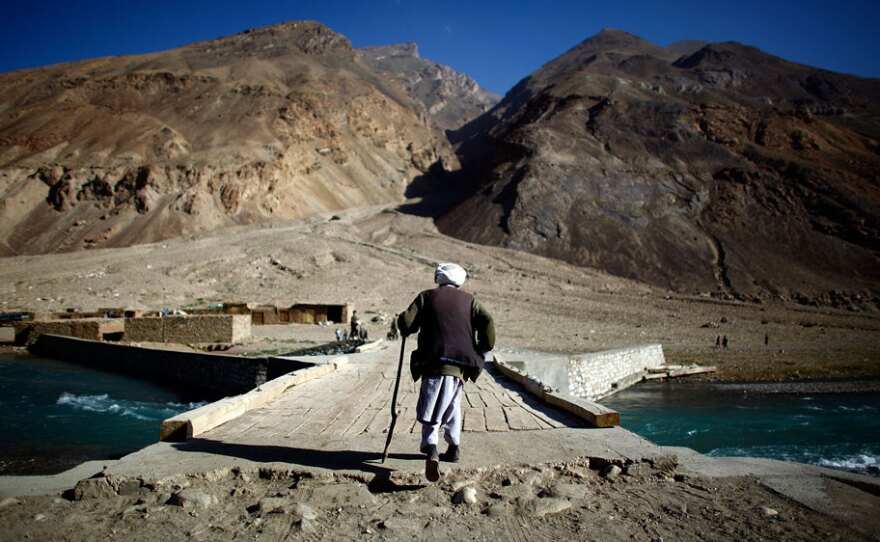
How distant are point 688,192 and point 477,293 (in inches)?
1068

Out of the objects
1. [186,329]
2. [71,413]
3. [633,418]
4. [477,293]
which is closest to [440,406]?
[71,413]

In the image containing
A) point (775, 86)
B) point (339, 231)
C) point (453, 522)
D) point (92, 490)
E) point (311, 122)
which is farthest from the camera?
point (775, 86)

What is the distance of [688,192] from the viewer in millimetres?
54688

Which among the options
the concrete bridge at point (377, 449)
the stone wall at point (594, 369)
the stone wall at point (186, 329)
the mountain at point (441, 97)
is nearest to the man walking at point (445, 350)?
the concrete bridge at point (377, 449)

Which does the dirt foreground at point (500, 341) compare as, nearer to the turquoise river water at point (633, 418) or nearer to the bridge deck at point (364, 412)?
the bridge deck at point (364, 412)

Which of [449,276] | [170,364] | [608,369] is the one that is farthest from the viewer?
[608,369]

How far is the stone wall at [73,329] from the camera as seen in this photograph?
70.5 feet

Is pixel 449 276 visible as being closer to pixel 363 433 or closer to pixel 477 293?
pixel 363 433

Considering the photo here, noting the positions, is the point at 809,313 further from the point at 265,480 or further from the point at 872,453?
the point at 265,480

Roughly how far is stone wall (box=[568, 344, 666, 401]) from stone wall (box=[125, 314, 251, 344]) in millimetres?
11742

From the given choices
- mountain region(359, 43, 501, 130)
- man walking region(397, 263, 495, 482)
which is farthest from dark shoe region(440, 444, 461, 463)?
mountain region(359, 43, 501, 130)

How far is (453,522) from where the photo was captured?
3779 mm

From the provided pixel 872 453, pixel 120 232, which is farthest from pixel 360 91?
pixel 872 453

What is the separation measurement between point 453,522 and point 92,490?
2.56 metres
